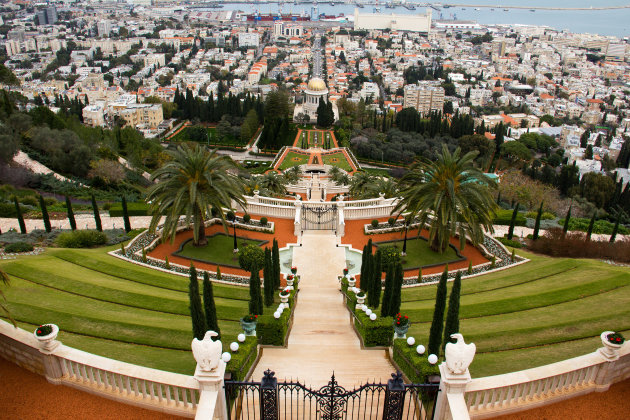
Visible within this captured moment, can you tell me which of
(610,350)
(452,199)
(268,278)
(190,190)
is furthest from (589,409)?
(190,190)

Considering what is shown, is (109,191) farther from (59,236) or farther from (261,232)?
(261,232)

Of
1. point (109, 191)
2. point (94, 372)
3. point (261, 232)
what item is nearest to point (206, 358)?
point (94, 372)

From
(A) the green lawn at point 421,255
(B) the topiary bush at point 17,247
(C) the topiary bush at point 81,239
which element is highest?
(B) the topiary bush at point 17,247

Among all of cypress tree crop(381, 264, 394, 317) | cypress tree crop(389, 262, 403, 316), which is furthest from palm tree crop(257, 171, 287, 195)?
cypress tree crop(389, 262, 403, 316)

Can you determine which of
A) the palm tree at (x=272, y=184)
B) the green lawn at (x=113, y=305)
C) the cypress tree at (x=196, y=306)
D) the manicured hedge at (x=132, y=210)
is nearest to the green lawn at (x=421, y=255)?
the green lawn at (x=113, y=305)

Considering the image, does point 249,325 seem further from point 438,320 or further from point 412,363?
point 438,320

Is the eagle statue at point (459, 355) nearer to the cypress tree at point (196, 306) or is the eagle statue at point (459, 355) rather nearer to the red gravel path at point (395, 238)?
the cypress tree at point (196, 306)

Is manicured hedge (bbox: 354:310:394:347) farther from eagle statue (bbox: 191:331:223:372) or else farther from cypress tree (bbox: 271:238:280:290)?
eagle statue (bbox: 191:331:223:372)
